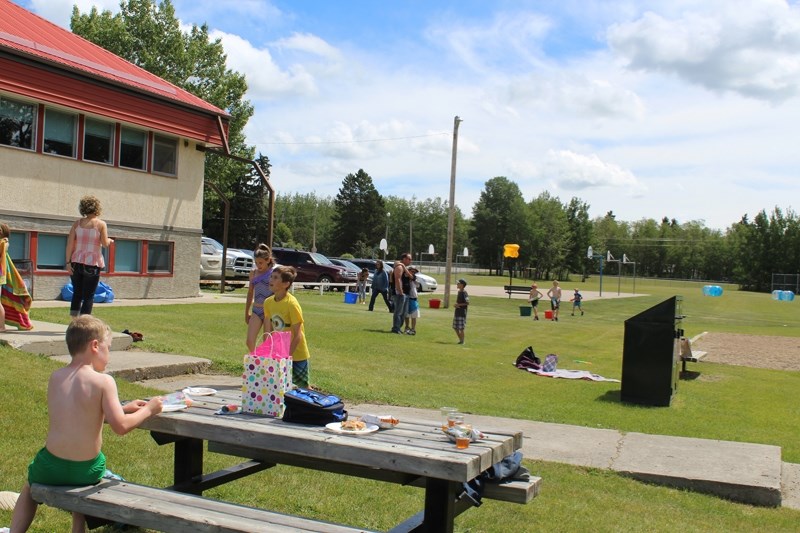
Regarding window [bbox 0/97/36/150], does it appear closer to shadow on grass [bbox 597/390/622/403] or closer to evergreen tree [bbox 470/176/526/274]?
shadow on grass [bbox 597/390/622/403]

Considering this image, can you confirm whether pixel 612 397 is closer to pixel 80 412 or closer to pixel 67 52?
pixel 80 412

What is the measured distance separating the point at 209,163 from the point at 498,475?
141ft

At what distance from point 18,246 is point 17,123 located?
3024mm

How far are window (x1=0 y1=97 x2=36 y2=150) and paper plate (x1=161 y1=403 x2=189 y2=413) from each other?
16505 mm

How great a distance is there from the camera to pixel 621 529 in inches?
201

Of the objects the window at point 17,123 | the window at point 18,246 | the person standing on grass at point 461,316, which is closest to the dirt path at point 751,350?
the person standing on grass at point 461,316

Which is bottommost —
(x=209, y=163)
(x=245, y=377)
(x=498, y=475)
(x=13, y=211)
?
(x=498, y=475)

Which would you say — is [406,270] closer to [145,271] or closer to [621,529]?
[145,271]

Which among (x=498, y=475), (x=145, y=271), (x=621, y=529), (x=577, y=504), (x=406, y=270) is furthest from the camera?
(x=145, y=271)

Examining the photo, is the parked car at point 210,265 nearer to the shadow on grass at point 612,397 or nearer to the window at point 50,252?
the window at point 50,252

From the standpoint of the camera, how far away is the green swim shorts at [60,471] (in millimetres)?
3799

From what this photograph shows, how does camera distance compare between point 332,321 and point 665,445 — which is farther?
point 332,321

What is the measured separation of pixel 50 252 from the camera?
19.4 m

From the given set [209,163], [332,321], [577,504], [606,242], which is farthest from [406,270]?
[606,242]
